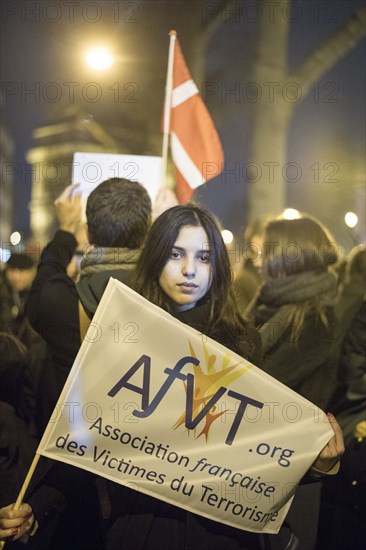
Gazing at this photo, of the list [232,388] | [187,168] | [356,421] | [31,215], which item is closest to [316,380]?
[356,421]

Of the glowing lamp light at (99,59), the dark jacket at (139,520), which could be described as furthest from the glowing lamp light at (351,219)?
the dark jacket at (139,520)

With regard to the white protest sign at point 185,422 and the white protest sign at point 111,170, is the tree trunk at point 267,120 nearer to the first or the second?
the white protest sign at point 111,170

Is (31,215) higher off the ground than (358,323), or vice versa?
(31,215)

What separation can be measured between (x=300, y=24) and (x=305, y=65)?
0.83ft

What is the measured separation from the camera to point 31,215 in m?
3.65

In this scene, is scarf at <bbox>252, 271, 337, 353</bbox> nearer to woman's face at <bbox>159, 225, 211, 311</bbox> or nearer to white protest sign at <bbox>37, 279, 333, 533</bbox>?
woman's face at <bbox>159, 225, 211, 311</bbox>

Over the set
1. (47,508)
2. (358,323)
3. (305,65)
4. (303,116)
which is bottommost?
(47,508)

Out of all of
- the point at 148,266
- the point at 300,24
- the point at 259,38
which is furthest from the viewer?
the point at 259,38

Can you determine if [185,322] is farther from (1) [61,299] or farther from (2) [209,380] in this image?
(1) [61,299]

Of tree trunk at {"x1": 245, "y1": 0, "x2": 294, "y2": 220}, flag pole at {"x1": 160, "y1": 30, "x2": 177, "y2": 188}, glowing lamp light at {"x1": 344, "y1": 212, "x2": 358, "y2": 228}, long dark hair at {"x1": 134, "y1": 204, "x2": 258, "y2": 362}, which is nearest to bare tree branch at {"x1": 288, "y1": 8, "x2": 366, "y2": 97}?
tree trunk at {"x1": 245, "y1": 0, "x2": 294, "y2": 220}

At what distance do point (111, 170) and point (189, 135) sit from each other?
16.6 inches

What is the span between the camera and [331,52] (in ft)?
11.6

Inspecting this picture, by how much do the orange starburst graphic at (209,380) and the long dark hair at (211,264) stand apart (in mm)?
241

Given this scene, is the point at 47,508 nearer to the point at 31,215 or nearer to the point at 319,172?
the point at 31,215
